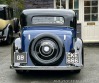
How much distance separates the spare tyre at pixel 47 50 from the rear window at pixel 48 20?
1188mm

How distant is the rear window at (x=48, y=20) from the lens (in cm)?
888

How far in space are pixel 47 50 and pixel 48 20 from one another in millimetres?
1496

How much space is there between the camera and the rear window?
8883 mm

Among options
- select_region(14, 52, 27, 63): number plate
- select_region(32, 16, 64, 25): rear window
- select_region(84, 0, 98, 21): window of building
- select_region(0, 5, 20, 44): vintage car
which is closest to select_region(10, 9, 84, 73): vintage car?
select_region(14, 52, 27, 63): number plate

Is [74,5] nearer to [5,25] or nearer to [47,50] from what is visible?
[5,25]

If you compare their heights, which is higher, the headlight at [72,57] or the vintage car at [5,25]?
the headlight at [72,57]

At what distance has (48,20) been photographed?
896 centimetres

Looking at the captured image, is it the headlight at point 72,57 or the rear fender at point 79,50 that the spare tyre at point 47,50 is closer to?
the headlight at point 72,57

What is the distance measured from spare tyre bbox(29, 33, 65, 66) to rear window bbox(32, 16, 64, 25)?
1188 mm

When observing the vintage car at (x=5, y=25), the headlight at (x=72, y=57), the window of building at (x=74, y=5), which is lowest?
the vintage car at (x=5, y=25)

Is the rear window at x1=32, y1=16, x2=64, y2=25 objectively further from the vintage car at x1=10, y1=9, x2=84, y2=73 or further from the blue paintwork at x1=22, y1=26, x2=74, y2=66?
the vintage car at x1=10, y1=9, x2=84, y2=73

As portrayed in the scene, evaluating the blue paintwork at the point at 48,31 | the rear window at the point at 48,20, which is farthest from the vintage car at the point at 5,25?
the blue paintwork at the point at 48,31

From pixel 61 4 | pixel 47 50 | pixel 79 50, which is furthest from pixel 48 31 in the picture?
pixel 61 4

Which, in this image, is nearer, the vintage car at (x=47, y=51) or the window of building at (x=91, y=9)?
the vintage car at (x=47, y=51)
